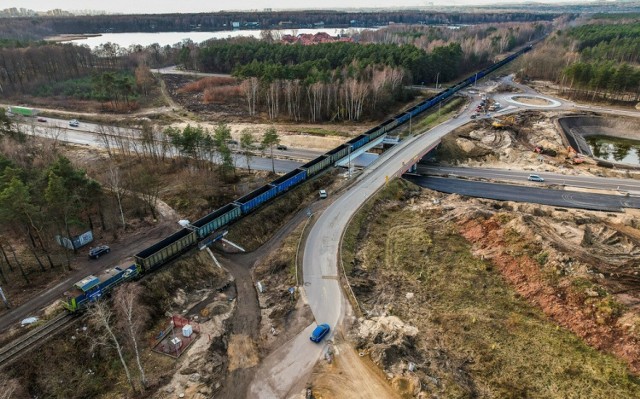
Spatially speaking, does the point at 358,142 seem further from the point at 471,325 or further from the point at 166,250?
the point at 471,325

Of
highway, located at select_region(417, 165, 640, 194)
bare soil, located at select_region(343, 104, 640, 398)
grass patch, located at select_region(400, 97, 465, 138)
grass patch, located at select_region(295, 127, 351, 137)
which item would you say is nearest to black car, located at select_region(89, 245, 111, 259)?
bare soil, located at select_region(343, 104, 640, 398)

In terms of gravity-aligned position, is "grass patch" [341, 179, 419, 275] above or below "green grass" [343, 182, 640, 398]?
above

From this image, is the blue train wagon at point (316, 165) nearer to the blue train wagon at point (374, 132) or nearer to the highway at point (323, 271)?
the highway at point (323, 271)

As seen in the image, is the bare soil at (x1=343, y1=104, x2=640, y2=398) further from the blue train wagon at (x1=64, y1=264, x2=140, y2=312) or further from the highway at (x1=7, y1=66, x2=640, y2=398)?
the blue train wagon at (x1=64, y1=264, x2=140, y2=312)

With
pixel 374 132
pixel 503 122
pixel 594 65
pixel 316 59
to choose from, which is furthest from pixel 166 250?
pixel 594 65

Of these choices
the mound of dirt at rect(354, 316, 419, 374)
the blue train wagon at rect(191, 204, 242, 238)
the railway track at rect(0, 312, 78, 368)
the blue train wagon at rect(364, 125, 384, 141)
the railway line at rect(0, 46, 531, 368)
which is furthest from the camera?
the blue train wagon at rect(364, 125, 384, 141)

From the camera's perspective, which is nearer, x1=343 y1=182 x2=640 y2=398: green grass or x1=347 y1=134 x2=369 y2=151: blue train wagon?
x1=343 y1=182 x2=640 y2=398: green grass
